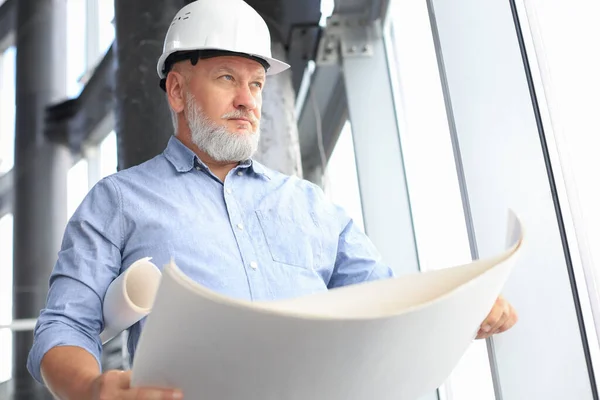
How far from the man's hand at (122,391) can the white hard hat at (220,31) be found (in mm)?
891

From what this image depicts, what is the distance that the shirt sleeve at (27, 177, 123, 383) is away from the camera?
3.72ft

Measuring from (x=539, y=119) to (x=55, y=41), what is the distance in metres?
2.45

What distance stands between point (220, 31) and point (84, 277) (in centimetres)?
66

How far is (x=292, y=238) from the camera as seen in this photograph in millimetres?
1451

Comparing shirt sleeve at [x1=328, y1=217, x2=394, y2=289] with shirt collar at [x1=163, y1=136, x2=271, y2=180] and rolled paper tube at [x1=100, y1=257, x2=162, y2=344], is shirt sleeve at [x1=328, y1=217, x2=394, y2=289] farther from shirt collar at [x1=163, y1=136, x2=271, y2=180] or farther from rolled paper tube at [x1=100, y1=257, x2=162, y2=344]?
rolled paper tube at [x1=100, y1=257, x2=162, y2=344]

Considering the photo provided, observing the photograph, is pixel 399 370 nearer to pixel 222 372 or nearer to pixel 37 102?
pixel 222 372

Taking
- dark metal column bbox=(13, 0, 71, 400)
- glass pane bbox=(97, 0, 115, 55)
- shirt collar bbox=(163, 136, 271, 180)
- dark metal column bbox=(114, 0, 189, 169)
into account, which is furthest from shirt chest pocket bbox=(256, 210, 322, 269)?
glass pane bbox=(97, 0, 115, 55)

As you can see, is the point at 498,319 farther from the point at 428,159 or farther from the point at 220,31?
the point at 428,159

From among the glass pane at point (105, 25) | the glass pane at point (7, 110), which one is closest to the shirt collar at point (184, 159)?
the glass pane at point (105, 25)

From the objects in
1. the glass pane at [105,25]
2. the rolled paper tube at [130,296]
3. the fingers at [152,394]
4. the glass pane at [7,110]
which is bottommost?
the fingers at [152,394]

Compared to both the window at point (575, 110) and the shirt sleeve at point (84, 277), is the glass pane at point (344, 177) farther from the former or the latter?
the shirt sleeve at point (84, 277)

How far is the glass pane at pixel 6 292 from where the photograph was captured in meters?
2.84

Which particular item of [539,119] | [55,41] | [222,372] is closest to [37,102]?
[55,41]

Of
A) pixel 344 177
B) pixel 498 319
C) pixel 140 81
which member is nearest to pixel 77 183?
pixel 140 81
